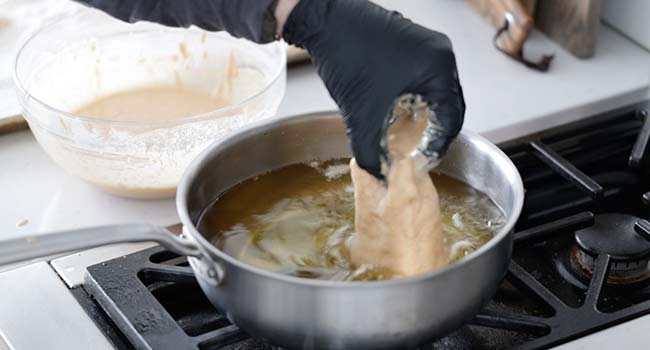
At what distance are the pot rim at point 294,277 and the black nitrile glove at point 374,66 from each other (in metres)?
0.08

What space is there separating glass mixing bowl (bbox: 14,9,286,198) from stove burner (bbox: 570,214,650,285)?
364mm

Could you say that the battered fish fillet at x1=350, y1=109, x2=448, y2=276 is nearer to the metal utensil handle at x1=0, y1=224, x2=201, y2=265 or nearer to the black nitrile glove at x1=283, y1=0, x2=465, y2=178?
the black nitrile glove at x1=283, y1=0, x2=465, y2=178

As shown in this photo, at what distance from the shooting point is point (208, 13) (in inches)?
33.8

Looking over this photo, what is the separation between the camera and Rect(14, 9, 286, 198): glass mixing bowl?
1.11 m

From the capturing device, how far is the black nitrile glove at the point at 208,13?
2.75 feet

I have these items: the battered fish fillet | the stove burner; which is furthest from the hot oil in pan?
the stove burner

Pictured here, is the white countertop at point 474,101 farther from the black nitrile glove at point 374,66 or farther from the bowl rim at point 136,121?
the black nitrile glove at point 374,66

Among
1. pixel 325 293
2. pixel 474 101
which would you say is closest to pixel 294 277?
pixel 325 293

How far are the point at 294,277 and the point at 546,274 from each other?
0.34 m

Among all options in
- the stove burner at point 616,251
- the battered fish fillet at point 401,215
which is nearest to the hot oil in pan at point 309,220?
the battered fish fillet at point 401,215

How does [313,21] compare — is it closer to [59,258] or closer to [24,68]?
[59,258]

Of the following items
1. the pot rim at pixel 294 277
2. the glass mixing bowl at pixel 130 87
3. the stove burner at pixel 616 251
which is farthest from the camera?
the glass mixing bowl at pixel 130 87

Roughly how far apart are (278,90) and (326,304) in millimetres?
453

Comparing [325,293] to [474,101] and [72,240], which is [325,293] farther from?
[474,101]
